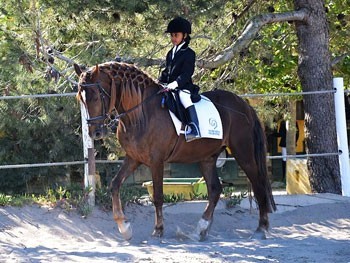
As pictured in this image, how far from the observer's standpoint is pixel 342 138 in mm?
12055

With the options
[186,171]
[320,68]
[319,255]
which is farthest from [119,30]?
[186,171]

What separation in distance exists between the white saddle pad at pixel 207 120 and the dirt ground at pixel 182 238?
1334 mm

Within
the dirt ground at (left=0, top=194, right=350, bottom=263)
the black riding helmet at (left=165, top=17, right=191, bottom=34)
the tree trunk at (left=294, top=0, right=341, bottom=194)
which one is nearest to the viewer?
the dirt ground at (left=0, top=194, right=350, bottom=263)

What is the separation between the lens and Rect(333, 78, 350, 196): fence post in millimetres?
11930

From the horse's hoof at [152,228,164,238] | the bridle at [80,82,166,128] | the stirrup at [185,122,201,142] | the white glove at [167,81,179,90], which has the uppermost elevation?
the white glove at [167,81,179,90]

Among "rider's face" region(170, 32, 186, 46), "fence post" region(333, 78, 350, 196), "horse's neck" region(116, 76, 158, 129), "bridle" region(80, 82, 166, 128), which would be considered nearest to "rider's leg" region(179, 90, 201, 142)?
"horse's neck" region(116, 76, 158, 129)

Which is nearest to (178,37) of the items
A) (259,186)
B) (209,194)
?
(209,194)

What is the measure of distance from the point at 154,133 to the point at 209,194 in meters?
1.32

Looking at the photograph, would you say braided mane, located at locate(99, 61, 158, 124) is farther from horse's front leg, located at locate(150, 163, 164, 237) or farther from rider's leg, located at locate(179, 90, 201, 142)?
horse's front leg, located at locate(150, 163, 164, 237)

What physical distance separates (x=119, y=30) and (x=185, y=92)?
2.65 m

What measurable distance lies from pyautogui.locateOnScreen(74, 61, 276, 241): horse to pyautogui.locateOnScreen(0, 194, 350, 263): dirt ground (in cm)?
50

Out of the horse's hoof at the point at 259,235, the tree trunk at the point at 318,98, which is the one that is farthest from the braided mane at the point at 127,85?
the tree trunk at the point at 318,98

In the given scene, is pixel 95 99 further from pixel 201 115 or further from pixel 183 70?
pixel 201 115

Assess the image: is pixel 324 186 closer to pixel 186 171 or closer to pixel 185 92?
pixel 185 92
